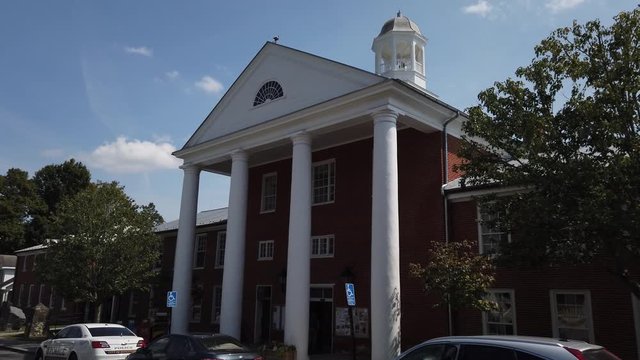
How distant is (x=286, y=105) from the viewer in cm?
2258

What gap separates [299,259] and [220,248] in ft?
39.3

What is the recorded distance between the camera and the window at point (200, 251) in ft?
103

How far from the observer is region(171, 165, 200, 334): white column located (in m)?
24.6

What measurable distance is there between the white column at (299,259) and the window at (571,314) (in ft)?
26.8

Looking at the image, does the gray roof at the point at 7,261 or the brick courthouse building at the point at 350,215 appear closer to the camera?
the brick courthouse building at the point at 350,215

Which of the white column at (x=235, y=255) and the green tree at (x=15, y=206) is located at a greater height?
the green tree at (x=15, y=206)

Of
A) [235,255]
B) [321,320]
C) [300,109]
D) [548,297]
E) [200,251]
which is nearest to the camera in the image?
[548,297]

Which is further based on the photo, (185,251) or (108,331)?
(185,251)

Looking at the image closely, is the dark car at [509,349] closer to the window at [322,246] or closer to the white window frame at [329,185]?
the window at [322,246]

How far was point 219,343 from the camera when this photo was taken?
11.7 m

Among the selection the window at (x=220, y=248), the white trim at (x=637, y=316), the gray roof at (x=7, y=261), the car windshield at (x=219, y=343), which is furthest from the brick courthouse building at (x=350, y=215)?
the gray roof at (x=7, y=261)

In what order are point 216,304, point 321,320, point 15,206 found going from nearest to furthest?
point 321,320 → point 216,304 → point 15,206

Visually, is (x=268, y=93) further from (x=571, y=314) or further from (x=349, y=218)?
(x=571, y=314)

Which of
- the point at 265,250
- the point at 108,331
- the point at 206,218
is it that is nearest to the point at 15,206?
the point at 206,218
